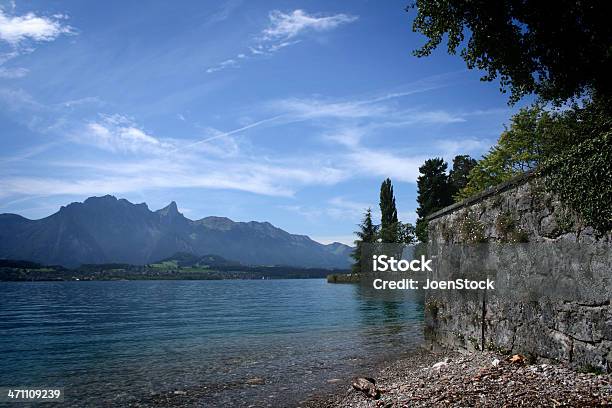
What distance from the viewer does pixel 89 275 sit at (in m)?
182

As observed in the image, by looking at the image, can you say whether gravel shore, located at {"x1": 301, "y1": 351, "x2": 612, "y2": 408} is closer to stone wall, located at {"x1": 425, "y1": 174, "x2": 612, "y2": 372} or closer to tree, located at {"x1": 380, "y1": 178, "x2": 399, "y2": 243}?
stone wall, located at {"x1": 425, "y1": 174, "x2": 612, "y2": 372}

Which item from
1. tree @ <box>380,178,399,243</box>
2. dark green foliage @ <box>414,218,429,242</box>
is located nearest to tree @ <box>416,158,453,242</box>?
dark green foliage @ <box>414,218,429,242</box>

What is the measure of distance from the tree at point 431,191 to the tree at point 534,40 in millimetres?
54204

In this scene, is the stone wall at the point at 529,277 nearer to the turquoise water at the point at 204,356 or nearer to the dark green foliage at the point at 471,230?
the dark green foliage at the point at 471,230

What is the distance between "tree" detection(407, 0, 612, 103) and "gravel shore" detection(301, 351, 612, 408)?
22.4 ft

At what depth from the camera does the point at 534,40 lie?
10.7 meters

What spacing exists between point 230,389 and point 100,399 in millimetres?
3356

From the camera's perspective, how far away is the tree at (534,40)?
372 inches

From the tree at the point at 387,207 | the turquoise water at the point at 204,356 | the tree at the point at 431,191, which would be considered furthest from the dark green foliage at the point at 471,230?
the tree at the point at 387,207

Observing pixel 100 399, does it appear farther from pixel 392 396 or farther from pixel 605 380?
pixel 605 380

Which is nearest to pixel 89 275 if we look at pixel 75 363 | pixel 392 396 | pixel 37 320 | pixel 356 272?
pixel 356 272

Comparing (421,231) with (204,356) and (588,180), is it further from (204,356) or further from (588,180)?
(588,180)

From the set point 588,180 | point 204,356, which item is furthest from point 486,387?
point 204,356

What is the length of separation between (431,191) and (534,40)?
57150 millimetres
